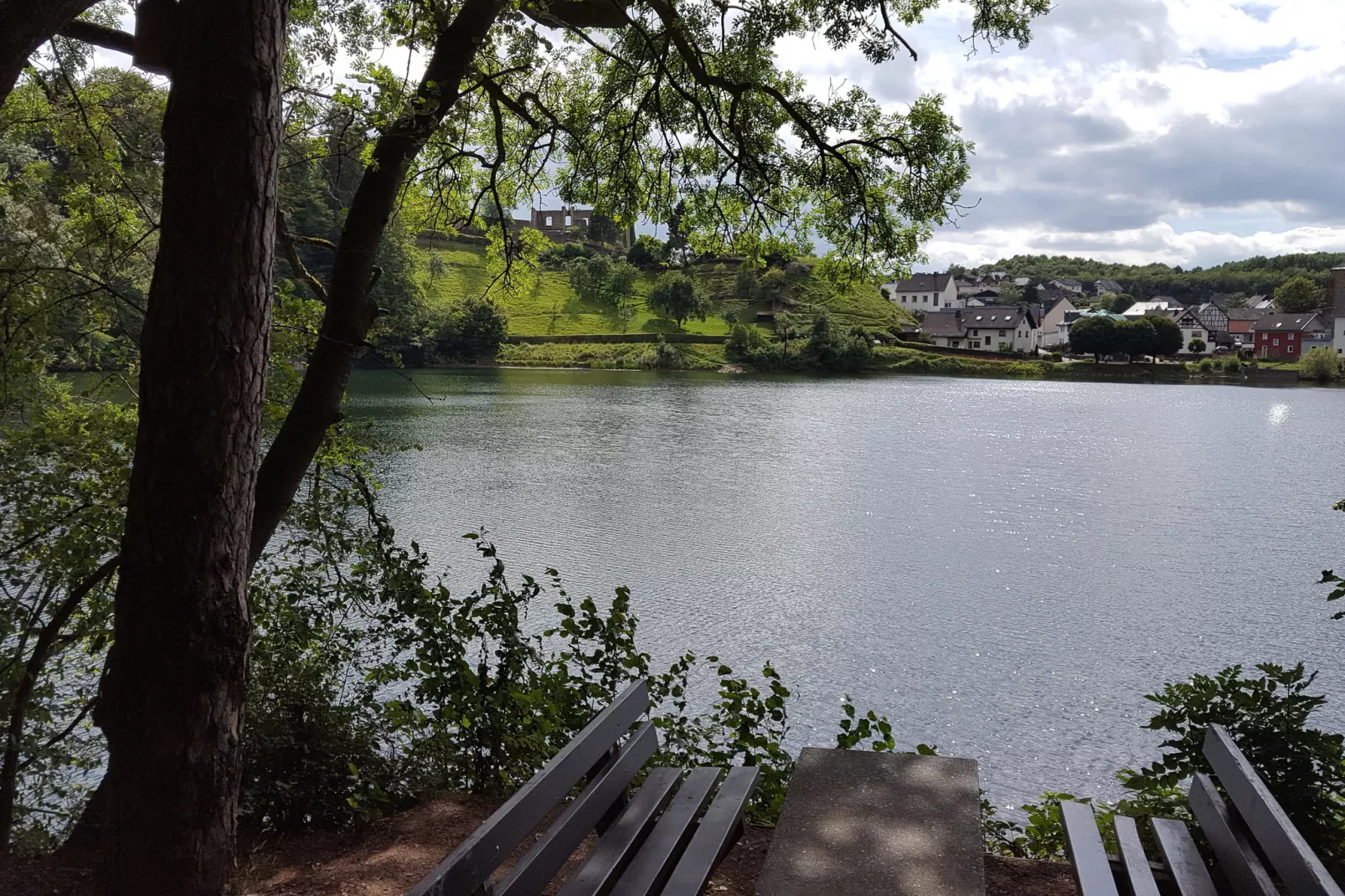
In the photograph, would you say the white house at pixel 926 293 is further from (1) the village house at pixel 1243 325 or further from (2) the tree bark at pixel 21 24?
(2) the tree bark at pixel 21 24

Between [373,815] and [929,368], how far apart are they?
7337cm

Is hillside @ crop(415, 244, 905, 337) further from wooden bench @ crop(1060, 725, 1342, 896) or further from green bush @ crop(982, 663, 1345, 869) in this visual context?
wooden bench @ crop(1060, 725, 1342, 896)

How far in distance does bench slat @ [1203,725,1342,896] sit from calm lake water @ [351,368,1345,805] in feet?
16.9

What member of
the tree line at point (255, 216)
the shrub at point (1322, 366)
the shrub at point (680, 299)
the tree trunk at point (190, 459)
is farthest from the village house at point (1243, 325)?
the tree trunk at point (190, 459)

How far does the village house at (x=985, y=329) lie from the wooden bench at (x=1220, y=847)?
9076 cm

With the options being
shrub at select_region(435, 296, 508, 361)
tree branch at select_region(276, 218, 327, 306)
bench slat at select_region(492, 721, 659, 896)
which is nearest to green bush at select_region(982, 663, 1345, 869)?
bench slat at select_region(492, 721, 659, 896)

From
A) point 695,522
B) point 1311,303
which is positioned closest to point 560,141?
point 695,522

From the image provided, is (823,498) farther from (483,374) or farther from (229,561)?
(483,374)

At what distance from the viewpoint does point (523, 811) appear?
2469mm

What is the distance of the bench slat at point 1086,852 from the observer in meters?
2.78

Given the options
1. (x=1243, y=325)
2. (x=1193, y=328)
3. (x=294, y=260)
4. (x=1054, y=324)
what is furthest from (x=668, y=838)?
(x=1243, y=325)

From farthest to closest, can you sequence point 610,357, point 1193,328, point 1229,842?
1. point 1193,328
2. point 610,357
3. point 1229,842

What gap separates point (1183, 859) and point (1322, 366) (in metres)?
78.4

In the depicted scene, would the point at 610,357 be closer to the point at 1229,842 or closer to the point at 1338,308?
the point at 1229,842
